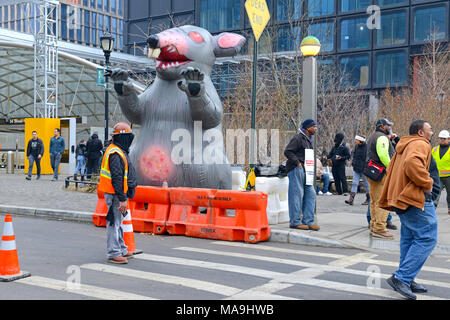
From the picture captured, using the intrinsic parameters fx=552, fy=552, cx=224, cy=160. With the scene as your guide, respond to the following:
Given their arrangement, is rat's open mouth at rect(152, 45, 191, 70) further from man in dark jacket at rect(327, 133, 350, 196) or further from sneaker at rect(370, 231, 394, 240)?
man in dark jacket at rect(327, 133, 350, 196)

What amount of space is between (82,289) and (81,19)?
251 ft

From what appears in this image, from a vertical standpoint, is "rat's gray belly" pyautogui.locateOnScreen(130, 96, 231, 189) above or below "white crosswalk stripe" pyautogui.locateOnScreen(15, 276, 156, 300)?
above

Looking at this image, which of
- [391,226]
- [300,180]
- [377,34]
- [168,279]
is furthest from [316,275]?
[377,34]

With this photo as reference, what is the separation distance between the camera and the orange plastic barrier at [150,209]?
31.8ft

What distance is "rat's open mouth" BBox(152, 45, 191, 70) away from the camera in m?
10.0

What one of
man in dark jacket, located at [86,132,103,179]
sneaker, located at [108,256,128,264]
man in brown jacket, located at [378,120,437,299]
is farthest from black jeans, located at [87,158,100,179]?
man in brown jacket, located at [378,120,437,299]

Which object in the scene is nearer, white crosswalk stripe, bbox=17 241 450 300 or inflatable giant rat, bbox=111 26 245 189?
white crosswalk stripe, bbox=17 241 450 300

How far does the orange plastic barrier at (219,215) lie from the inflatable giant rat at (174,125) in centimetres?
64

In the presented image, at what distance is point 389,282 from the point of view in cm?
586

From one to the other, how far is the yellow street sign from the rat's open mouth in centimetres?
138

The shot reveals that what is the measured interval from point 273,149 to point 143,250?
516 inches

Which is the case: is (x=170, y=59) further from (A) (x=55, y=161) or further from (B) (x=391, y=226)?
(A) (x=55, y=161)

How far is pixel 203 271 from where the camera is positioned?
6.71m

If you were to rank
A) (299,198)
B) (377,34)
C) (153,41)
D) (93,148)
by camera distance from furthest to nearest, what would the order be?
(377,34), (93,148), (153,41), (299,198)
